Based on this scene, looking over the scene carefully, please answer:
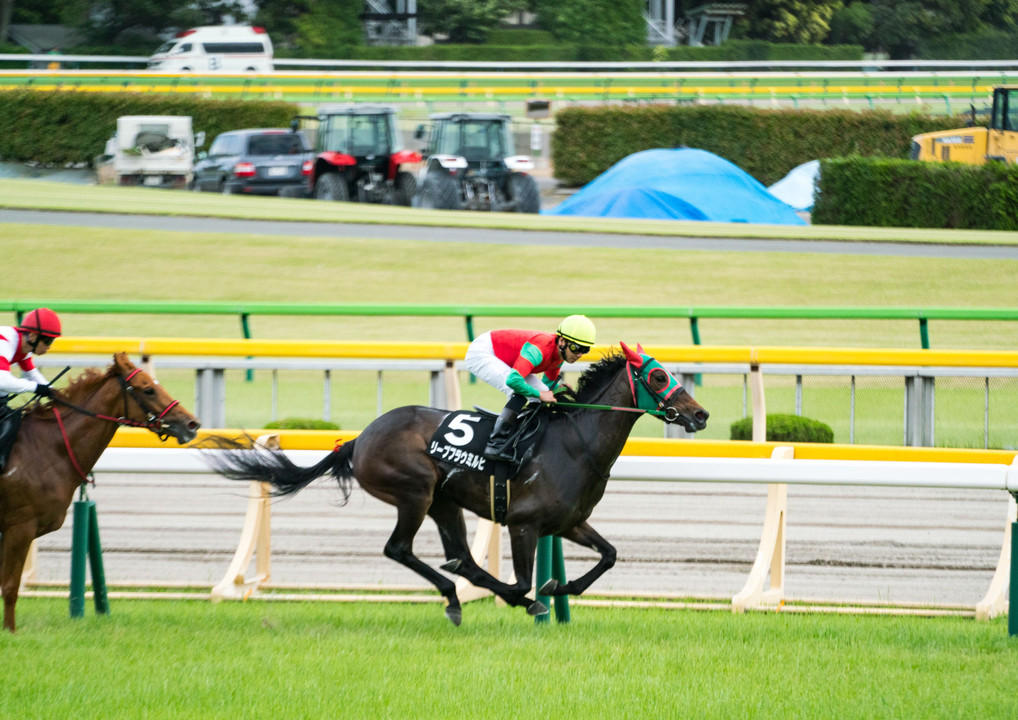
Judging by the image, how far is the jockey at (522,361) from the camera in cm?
544

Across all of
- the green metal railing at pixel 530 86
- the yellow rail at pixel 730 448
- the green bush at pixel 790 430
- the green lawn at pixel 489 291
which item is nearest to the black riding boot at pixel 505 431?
the yellow rail at pixel 730 448

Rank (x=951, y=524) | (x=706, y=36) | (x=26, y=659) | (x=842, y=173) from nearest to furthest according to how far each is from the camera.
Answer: (x=26, y=659) < (x=951, y=524) < (x=842, y=173) < (x=706, y=36)

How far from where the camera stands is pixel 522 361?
555cm

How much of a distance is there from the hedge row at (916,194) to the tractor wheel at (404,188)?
7.59 meters

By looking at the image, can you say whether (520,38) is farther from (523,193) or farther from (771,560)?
(771,560)

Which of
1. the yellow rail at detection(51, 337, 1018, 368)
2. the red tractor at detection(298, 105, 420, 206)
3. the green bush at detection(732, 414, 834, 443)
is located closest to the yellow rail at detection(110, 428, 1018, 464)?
the yellow rail at detection(51, 337, 1018, 368)

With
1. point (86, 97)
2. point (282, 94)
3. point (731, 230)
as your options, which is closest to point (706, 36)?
point (282, 94)

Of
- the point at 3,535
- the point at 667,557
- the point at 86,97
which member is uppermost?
the point at 86,97

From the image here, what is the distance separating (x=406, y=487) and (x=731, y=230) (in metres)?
14.6

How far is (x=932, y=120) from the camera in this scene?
30.1 meters

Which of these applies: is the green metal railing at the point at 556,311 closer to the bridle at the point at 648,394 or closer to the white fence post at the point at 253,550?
the white fence post at the point at 253,550

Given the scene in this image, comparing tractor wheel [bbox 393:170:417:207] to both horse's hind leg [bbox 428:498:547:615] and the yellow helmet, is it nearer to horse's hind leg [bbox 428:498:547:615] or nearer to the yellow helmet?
horse's hind leg [bbox 428:498:547:615]

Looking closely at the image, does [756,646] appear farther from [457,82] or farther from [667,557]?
[457,82]

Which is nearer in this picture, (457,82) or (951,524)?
(951,524)
